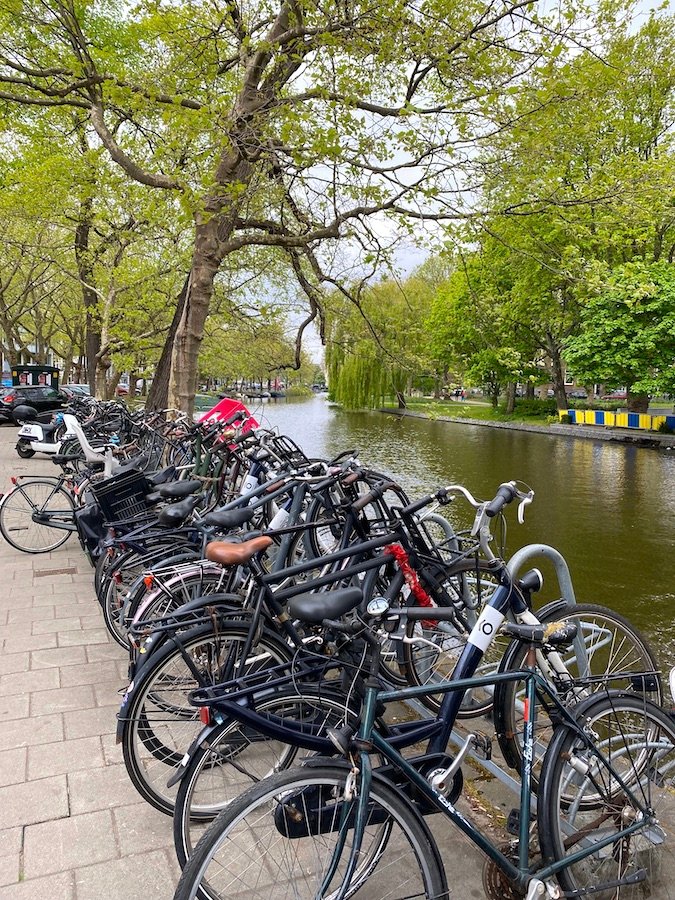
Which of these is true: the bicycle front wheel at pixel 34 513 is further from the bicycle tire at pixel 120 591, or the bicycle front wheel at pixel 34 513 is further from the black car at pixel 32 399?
the black car at pixel 32 399

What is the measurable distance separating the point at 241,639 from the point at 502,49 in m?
5.63

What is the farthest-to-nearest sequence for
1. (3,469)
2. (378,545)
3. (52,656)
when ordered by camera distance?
(3,469)
(52,656)
(378,545)

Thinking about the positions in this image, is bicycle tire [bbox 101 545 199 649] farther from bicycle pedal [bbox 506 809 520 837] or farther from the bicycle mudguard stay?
bicycle pedal [bbox 506 809 520 837]

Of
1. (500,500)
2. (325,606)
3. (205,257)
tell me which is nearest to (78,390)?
(205,257)

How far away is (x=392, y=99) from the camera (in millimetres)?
6430

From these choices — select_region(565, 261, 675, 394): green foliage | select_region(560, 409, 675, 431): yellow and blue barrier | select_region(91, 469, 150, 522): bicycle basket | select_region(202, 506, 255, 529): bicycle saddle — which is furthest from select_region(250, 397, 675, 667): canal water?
select_region(202, 506, 255, 529): bicycle saddle

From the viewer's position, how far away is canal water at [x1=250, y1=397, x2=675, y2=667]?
7.35m

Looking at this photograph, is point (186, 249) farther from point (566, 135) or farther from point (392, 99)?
point (566, 135)

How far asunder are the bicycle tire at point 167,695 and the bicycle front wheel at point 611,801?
3.34ft

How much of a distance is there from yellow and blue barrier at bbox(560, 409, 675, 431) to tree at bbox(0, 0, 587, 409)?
2022 cm

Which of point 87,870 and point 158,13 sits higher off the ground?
point 158,13

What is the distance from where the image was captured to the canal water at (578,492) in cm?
735

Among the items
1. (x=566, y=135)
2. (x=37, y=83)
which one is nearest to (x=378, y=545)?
(x=566, y=135)

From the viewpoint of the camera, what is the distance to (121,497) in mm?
4156
